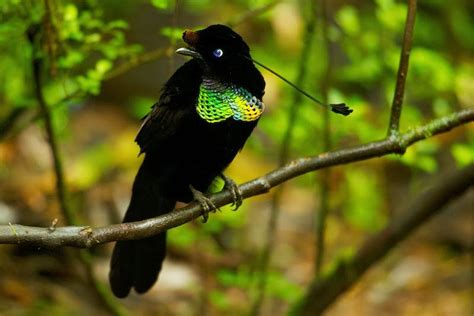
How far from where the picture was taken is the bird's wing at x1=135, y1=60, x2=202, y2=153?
228 centimetres

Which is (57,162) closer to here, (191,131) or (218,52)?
(191,131)

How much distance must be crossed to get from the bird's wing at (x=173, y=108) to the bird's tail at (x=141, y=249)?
19 centimetres

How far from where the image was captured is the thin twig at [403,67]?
2.53 meters

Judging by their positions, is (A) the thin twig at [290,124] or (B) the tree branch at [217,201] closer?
(B) the tree branch at [217,201]

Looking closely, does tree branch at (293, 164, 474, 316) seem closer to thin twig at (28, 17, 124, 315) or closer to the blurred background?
the blurred background

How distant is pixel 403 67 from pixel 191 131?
0.73 m

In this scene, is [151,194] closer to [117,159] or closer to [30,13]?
[30,13]

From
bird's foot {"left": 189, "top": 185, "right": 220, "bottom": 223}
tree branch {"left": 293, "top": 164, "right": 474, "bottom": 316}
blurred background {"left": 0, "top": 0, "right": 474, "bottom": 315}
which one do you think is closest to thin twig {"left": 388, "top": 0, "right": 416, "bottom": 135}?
blurred background {"left": 0, "top": 0, "right": 474, "bottom": 315}

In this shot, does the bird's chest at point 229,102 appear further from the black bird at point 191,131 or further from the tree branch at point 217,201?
the tree branch at point 217,201

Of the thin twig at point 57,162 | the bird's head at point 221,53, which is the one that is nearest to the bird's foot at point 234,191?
the bird's head at point 221,53

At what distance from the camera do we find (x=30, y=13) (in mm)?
2885

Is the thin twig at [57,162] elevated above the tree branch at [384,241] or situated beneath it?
situated beneath

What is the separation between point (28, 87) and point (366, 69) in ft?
5.22

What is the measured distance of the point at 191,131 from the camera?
232 centimetres
